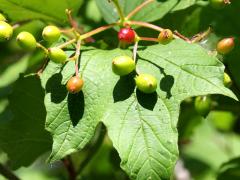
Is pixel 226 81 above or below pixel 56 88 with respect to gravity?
below

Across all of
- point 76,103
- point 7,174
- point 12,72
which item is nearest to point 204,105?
point 76,103

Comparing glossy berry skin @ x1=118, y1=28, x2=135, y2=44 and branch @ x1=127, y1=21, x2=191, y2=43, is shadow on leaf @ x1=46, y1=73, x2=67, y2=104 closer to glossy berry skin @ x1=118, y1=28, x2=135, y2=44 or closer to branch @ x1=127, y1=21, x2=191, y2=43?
glossy berry skin @ x1=118, y1=28, x2=135, y2=44

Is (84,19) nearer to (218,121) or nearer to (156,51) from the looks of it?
(156,51)

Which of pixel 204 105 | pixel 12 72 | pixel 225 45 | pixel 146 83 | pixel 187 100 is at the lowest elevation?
pixel 187 100

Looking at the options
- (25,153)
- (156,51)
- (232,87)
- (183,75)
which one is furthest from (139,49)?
(25,153)

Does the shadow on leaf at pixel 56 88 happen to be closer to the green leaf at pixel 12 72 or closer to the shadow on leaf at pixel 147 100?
the shadow on leaf at pixel 147 100

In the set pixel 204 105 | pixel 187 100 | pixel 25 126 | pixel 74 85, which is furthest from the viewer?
pixel 187 100

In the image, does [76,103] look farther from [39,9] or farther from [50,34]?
[39,9]
